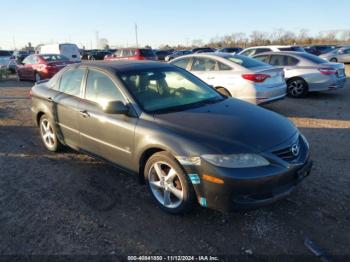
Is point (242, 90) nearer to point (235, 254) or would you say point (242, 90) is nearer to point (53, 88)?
point (53, 88)

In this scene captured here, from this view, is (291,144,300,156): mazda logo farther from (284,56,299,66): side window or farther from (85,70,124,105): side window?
(284,56,299,66): side window

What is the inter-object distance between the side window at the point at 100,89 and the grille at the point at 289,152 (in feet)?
6.35

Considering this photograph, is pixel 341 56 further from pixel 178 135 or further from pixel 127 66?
pixel 178 135

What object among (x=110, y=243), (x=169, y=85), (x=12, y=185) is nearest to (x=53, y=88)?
(x=12, y=185)

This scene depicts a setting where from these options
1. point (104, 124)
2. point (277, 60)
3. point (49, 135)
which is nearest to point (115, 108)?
point (104, 124)

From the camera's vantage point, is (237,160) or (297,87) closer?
(237,160)

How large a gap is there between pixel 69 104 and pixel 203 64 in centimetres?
461

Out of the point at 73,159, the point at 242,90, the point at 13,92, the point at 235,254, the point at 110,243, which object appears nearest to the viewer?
the point at 235,254

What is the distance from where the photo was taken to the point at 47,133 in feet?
18.1

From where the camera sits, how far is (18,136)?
253 inches

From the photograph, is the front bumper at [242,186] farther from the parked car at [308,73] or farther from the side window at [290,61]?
the side window at [290,61]

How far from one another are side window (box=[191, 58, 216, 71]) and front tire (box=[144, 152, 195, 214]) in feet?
16.8

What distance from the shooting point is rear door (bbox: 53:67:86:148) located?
4.56 m

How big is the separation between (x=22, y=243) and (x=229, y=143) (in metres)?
2.21
